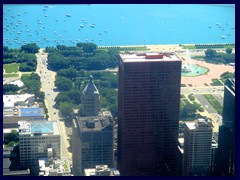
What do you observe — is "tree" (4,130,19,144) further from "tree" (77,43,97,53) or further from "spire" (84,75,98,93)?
"tree" (77,43,97,53)

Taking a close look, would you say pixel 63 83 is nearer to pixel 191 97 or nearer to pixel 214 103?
pixel 191 97

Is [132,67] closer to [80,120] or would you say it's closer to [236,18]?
[80,120]

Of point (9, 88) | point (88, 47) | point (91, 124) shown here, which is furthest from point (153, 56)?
point (9, 88)

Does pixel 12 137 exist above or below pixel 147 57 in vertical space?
below

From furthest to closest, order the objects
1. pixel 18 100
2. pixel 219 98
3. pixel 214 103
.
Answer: pixel 18 100
pixel 214 103
pixel 219 98

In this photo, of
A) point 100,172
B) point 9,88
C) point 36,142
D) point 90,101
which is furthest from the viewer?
point 9,88

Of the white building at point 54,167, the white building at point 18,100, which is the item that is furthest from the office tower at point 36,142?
the white building at point 18,100

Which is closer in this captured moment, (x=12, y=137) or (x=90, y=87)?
(x=12, y=137)
